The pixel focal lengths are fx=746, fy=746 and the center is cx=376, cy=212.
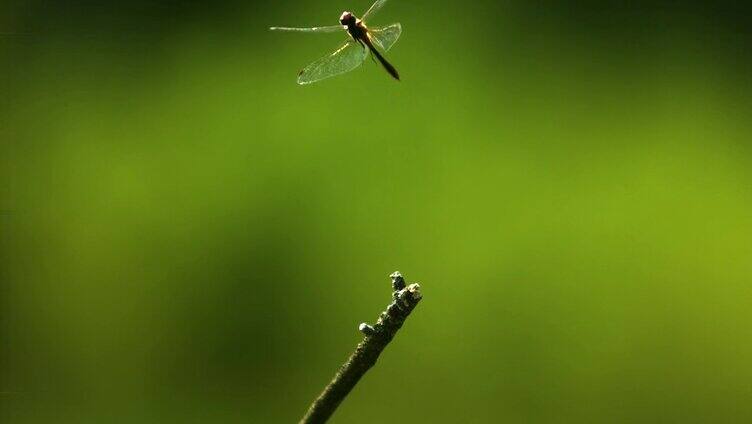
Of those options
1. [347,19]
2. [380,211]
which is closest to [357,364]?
[347,19]

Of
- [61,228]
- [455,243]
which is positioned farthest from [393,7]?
[61,228]

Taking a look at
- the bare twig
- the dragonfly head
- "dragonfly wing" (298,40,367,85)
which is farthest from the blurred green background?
the bare twig

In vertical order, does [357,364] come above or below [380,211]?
below

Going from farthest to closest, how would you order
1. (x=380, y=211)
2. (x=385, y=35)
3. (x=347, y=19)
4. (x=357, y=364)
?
(x=380, y=211) < (x=385, y=35) < (x=347, y=19) < (x=357, y=364)

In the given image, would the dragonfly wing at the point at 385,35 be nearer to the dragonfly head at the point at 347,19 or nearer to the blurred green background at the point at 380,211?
the dragonfly head at the point at 347,19

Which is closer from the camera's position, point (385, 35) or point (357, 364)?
point (357, 364)

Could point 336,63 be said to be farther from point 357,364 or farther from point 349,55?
point 357,364

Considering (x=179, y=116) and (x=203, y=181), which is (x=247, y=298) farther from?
(x=179, y=116)
